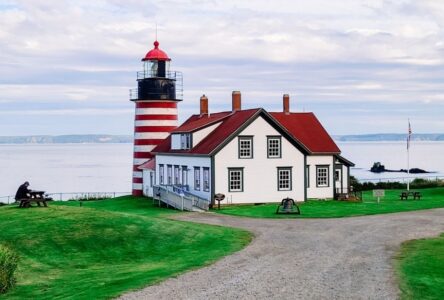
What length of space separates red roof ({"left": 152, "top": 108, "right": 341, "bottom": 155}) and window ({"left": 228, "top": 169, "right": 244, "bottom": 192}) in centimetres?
215

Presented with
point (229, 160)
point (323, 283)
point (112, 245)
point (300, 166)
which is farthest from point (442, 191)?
point (323, 283)

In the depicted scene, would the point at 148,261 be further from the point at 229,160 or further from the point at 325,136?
the point at 325,136

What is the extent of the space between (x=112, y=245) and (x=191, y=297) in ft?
36.5

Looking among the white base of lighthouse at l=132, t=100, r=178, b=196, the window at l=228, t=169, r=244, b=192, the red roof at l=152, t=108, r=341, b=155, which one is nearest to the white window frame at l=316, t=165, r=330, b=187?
the red roof at l=152, t=108, r=341, b=155

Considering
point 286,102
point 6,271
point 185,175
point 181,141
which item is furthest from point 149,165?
point 6,271

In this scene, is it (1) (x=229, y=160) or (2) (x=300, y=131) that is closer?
(1) (x=229, y=160)

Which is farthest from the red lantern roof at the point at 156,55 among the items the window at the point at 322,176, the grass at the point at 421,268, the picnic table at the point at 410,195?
the grass at the point at 421,268

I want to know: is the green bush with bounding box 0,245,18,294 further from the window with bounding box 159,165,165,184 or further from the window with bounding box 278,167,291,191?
the window with bounding box 159,165,165,184

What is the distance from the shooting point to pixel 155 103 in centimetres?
5634

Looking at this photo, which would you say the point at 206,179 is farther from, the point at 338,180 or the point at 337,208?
the point at 338,180

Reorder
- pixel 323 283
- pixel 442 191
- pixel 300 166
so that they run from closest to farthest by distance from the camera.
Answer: pixel 323 283 → pixel 300 166 → pixel 442 191

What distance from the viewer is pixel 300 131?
52500mm

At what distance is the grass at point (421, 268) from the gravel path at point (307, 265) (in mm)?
389

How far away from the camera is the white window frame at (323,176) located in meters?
49.5
